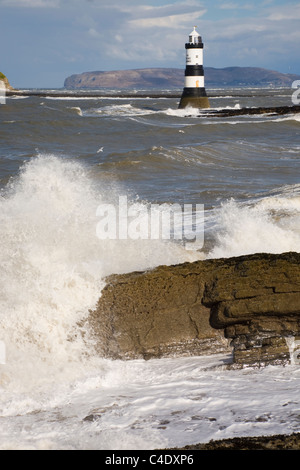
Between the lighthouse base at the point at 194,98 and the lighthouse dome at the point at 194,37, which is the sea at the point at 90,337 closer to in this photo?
the lighthouse dome at the point at 194,37

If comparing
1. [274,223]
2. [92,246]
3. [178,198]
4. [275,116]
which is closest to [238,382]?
[92,246]

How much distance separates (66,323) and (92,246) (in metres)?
1.40

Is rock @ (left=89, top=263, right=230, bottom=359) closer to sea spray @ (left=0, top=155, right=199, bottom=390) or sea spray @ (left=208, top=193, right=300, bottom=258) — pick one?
sea spray @ (left=0, top=155, right=199, bottom=390)

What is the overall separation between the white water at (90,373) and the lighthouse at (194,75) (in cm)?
2463

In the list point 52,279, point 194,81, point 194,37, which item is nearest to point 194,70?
point 194,81

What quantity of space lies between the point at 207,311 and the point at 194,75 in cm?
2749

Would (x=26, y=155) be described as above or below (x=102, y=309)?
above

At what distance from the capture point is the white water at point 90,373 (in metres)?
3.11

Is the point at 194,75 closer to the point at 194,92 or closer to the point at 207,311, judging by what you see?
the point at 194,92

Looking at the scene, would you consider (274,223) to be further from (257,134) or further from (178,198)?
(257,134)

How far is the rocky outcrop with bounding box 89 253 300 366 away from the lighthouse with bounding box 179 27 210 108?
26535mm

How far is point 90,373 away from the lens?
3.96 metres

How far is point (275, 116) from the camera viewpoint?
29875 mm

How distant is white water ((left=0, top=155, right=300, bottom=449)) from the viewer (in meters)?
3.11
